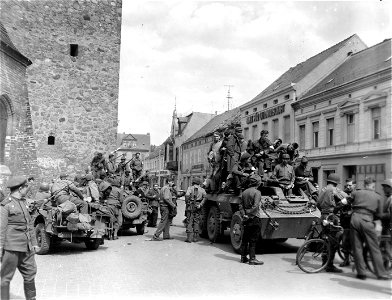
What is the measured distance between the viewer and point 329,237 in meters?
7.93

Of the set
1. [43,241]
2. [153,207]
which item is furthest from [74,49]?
[43,241]

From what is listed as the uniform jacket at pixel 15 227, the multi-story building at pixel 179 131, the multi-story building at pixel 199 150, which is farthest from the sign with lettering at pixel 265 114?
the multi-story building at pixel 179 131

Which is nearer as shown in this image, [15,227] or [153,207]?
[15,227]

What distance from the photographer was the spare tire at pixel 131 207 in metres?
13.0

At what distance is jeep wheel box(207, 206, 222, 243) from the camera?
11.8 metres

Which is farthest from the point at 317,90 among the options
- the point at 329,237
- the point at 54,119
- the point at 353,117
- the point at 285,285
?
the point at 285,285

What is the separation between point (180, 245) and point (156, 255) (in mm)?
1806

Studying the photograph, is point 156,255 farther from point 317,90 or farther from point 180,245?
point 317,90

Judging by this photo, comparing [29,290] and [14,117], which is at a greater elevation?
[14,117]

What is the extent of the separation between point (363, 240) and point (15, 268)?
5.39 metres

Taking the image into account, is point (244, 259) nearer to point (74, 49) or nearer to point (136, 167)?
point (136, 167)

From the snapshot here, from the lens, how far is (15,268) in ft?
17.6

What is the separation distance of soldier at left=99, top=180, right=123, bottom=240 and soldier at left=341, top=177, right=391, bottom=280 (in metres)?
7.06

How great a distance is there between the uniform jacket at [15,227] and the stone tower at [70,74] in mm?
14225
